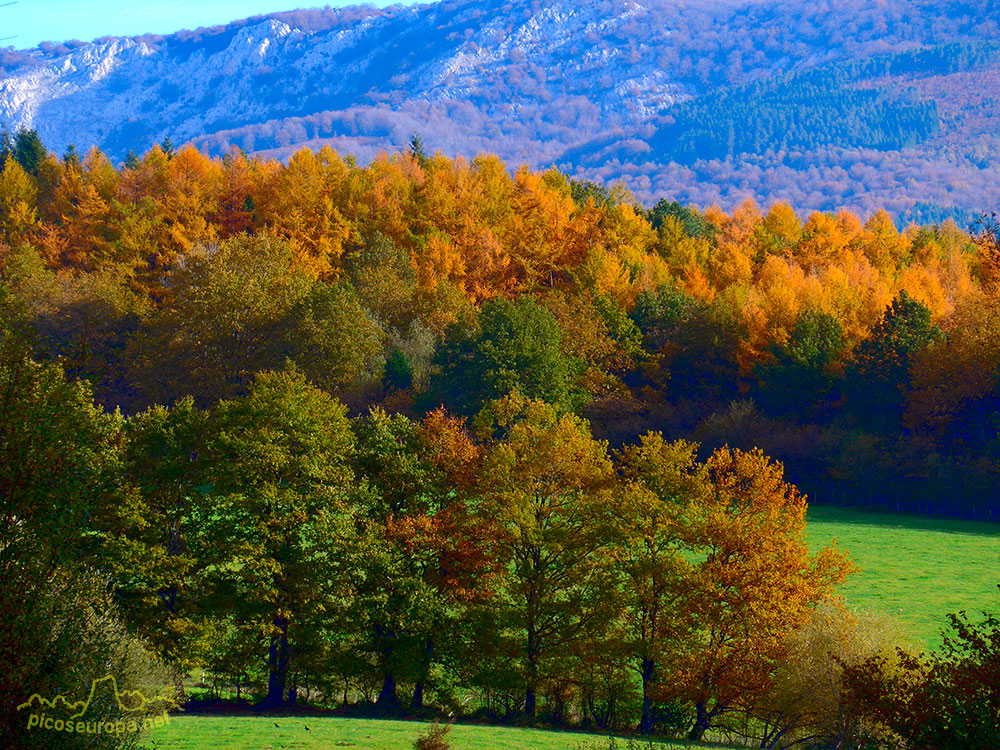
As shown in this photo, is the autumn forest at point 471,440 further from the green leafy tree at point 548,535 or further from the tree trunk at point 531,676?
the tree trunk at point 531,676

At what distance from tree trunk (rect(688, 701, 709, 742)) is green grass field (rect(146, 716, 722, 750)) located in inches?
191

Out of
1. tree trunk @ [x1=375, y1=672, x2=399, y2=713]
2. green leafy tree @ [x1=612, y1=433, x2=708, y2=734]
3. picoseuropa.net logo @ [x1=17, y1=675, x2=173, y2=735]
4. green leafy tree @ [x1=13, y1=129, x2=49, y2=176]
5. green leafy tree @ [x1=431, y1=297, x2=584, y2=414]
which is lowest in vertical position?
tree trunk @ [x1=375, y1=672, x2=399, y2=713]

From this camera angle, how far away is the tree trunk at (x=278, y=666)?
3803cm

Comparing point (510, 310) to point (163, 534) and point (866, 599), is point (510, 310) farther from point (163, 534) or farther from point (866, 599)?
point (163, 534)

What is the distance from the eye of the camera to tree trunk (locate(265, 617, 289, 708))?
38031 millimetres

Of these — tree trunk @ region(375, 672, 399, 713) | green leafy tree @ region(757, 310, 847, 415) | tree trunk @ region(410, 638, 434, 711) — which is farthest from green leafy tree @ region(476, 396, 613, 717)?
green leafy tree @ region(757, 310, 847, 415)

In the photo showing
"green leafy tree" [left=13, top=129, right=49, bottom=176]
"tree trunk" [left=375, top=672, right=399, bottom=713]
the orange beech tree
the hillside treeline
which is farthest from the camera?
"green leafy tree" [left=13, top=129, right=49, bottom=176]

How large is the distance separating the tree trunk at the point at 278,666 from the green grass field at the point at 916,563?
2550cm

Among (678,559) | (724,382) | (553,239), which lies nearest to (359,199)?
(553,239)

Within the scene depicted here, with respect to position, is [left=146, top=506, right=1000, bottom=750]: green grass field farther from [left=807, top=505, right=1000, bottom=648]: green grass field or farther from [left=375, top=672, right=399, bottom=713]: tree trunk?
[left=375, top=672, right=399, bottom=713]: tree trunk

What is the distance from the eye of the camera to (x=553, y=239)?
3836 inches

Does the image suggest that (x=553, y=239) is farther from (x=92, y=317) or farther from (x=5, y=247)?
(x=5, y=247)

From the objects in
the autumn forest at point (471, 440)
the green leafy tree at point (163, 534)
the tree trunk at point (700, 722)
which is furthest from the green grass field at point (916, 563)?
the green leafy tree at point (163, 534)

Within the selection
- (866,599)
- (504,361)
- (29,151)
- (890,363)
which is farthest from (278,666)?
(29,151)
